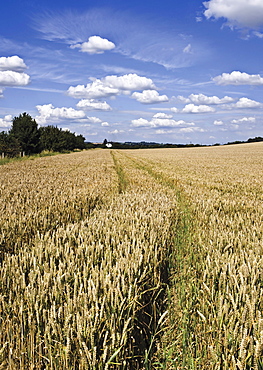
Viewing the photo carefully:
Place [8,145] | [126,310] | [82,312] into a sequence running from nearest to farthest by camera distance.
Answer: [82,312] < [126,310] < [8,145]

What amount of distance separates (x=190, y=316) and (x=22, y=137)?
55.6 m

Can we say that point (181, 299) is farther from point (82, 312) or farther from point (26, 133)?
point (26, 133)

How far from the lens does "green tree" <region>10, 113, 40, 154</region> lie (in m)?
53.8

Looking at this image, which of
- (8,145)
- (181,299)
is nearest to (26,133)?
(8,145)

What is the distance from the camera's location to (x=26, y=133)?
53875 mm

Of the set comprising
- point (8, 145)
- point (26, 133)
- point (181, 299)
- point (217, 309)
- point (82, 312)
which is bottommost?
point (181, 299)

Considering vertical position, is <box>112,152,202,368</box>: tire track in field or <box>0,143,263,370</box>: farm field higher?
<box>0,143,263,370</box>: farm field

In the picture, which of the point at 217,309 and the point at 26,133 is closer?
the point at 217,309

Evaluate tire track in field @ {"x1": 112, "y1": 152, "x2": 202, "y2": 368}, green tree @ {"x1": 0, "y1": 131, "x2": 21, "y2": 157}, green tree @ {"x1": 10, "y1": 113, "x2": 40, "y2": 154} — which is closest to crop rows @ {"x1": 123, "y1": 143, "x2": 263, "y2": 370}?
tire track in field @ {"x1": 112, "y1": 152, "x2": 202, "y2": 368}

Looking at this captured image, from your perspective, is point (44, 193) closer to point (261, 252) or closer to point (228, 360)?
point (261, 252)

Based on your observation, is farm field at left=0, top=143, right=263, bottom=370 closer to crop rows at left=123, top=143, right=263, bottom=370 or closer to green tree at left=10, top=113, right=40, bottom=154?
crop rows at left=123, top=143, right=263, bottom=370

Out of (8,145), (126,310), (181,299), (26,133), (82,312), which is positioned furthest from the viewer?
(26,133)

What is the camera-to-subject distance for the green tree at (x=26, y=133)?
53.8m

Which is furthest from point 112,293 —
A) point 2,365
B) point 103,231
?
point 103,231
